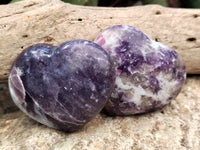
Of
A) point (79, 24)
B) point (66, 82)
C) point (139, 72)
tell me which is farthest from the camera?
point (79, 24)

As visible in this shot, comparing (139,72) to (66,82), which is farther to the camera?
(139,72)

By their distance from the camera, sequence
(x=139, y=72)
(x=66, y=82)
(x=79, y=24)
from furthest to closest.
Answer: (x=79, y=24)
(x=139, y=72)
(x=66, y=82)

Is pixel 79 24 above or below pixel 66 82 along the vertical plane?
above

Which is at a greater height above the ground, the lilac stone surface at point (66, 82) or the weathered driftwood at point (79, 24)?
the weathered driftwood at point (79, 24)

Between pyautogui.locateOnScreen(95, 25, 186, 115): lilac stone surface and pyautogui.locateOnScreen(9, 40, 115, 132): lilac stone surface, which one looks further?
pyautogui.locateOnScreen(95, 25, 186, 115): lilac stone surface
